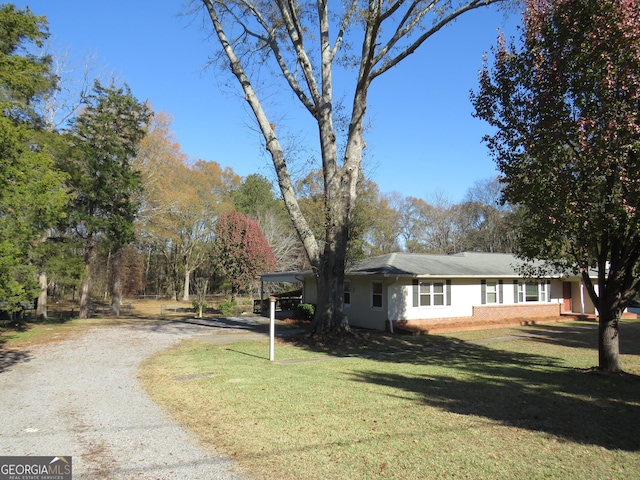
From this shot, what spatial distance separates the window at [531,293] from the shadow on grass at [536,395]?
12.1 meters

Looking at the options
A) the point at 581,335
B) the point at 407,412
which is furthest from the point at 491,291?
the point at 407,412

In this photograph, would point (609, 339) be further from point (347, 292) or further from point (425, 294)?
point (347, 292)

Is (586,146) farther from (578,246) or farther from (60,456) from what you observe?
(60,456)

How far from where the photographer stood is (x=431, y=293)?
20.1 metres

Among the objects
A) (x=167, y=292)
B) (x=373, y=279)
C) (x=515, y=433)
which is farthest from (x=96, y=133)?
(x=167, y=292)

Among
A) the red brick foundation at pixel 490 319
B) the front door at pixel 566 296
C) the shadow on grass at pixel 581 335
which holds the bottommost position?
the shadow on grass at pixel 581 335

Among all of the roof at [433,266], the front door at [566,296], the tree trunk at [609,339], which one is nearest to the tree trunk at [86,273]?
the roof at [433,266]

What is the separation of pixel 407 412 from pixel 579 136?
19.1ft

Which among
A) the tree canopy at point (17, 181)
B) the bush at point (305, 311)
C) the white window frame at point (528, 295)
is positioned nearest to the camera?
the tree canopy at point (17, 181)

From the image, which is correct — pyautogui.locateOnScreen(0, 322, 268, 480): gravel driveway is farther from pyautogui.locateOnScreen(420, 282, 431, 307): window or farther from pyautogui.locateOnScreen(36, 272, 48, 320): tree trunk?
pyautogui.locateOnScreen(420, 282, 431, 307): window

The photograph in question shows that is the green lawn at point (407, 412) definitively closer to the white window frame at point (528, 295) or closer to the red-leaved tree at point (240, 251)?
the white window frame at point (528, 295)

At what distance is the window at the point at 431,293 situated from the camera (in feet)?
65.2

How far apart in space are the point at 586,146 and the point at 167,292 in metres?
55.8

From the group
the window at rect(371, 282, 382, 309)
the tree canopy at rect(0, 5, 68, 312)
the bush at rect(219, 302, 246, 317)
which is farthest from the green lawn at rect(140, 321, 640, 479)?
the bush at rect(219, 302, 246, 317)
